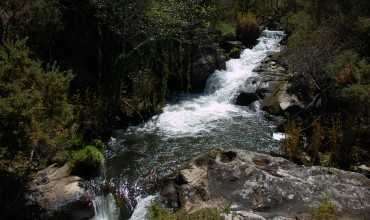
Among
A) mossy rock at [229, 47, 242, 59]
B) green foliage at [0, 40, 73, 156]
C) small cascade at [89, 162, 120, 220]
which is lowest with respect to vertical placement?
small cascade at [89, 162, 120, 220]

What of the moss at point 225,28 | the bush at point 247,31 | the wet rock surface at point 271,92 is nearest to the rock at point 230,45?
the moss at point 225,28

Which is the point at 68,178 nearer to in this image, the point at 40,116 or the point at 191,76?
the point at 40,116

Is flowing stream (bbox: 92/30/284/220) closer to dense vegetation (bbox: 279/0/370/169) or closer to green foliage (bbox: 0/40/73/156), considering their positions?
dense vegetation (bbox: 279/0/370/169)

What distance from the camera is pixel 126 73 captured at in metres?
18.1

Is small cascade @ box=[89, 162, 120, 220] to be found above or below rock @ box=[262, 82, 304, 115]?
below

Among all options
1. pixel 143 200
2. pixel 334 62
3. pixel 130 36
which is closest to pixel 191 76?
pixel 130 36

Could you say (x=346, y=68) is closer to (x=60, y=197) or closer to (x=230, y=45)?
(x=230, y=45)

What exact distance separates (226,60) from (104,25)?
786 centimetres

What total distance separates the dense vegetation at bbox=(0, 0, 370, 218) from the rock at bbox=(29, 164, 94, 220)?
0.48m

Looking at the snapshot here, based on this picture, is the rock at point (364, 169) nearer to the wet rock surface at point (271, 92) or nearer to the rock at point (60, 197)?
the wet rock surface at point (271, 92)

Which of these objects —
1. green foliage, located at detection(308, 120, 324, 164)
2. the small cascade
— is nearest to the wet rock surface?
green foliage, located at detection(308, 120, 324, 164)

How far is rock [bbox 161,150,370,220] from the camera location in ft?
32.6

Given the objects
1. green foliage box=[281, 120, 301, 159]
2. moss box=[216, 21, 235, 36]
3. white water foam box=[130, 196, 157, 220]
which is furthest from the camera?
moss box=[216, 21, 235, 36]

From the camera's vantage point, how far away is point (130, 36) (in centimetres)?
1778
